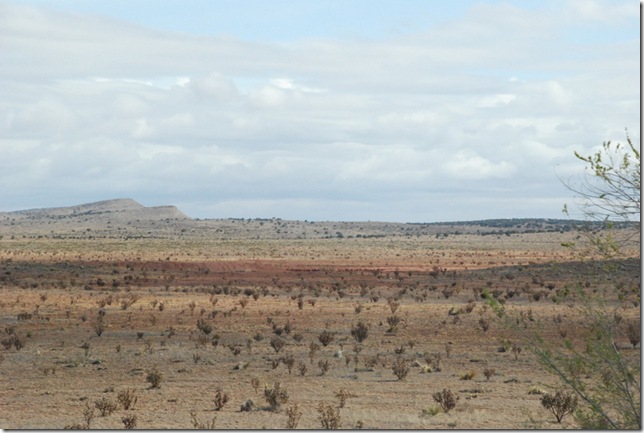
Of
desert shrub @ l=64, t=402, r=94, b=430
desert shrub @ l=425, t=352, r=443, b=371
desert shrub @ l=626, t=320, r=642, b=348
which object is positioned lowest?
desert shrub @ l=64, t=402, r=94, b=430

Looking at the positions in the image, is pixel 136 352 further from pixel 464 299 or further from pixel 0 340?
pixel 464 299

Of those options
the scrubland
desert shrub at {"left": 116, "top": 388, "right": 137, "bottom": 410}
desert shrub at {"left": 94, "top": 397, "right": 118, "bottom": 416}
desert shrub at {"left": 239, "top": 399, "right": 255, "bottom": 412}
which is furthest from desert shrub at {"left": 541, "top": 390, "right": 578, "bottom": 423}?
desert shrub at {"left": 94, "top": 397, "right": 118, "bottom": 416}

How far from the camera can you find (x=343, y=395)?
70.8 ft

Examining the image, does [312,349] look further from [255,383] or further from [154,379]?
[154,379]

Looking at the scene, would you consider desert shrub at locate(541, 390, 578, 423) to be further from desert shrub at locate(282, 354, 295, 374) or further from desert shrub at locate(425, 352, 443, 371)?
desert shrub at locate(282, 354, 295, 374)

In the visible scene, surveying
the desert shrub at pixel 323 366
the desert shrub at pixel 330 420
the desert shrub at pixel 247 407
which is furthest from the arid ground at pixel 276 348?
the desert shrub at pixel 330 420

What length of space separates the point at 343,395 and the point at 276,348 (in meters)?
8.62

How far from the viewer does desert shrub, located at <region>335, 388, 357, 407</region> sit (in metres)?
21.2

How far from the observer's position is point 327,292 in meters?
54.0

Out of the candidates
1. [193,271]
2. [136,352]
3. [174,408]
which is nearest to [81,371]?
[136,352]

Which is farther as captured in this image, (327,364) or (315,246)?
(315,246)

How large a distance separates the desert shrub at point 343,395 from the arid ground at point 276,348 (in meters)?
0.07

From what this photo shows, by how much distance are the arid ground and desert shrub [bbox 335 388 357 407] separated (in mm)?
67

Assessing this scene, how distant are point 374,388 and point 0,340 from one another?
1520 centimetres
